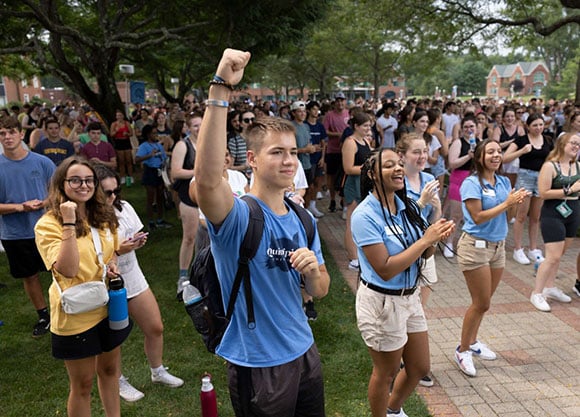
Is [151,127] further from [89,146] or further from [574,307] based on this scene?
[574,307]

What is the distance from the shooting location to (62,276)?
2.95 m

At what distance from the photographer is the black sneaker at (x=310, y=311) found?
17.3 feet

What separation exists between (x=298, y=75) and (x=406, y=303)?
42.2 metres

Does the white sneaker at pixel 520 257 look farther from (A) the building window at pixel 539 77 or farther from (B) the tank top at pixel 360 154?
(A) the building window at pixel 539 77

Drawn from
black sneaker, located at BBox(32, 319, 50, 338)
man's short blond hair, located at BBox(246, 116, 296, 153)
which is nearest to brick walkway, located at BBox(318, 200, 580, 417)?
man's short blond hair, located at BBox(246, 116, 296, 153)

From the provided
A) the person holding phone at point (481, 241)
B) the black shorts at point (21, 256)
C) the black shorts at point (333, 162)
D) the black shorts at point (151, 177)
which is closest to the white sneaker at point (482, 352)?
the person holding phone at point (481, 241)

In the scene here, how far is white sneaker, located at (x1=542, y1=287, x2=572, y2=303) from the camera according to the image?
5.75m

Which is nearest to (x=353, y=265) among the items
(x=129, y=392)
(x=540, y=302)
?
(x=540, y=302)

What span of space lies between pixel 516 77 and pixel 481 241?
11923 centimetres

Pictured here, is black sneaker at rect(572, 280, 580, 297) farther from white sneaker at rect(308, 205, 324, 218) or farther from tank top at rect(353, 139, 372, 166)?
white sneaker at rect(308, 205, 324, 218)

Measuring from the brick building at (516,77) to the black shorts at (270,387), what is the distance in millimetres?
111359

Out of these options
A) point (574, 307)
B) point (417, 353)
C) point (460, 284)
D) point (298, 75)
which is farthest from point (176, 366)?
point (298, 75)

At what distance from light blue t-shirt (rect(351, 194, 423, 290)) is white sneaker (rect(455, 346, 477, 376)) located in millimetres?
1556

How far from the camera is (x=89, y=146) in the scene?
28.3ft
